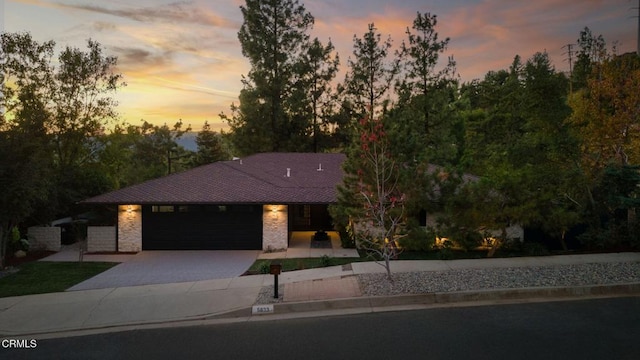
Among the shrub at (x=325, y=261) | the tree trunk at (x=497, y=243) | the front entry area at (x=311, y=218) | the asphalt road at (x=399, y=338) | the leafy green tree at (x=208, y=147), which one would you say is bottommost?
the asphalt road at (x=399, y=338)

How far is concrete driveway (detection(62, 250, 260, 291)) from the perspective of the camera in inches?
620

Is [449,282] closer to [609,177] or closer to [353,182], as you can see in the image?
[353,182]

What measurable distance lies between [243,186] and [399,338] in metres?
14.7

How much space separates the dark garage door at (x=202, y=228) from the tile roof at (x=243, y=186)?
75cm

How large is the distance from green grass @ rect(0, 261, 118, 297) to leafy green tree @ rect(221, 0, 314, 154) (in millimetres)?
26897

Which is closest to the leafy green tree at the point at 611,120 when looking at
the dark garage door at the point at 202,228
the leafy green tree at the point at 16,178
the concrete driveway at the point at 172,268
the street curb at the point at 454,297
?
the street curb at the point at 454,297

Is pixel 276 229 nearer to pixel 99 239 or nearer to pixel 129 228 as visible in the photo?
pixel 129 228

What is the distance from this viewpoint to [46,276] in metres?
16.4

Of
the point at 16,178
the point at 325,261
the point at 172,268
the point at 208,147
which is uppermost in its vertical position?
the point at 208,147

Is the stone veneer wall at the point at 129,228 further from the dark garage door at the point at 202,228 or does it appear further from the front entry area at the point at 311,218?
the front entry area at the point at 311,218

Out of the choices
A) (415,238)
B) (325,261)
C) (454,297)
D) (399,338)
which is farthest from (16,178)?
(454,297)

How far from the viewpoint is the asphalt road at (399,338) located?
29.8ft

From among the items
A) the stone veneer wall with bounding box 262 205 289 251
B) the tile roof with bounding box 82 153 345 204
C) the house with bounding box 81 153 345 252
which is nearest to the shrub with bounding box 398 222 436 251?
the house with bounding box 81 153 345 252

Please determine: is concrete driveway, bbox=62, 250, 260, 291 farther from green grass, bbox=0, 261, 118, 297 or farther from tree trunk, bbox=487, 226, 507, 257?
tree trunk, bbox=487, 226, 507, 257
